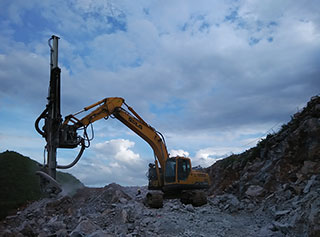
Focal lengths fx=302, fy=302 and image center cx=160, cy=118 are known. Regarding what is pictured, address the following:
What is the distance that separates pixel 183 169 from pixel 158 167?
1.30 meters

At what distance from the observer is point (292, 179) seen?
47.9ft

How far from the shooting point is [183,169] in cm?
1436

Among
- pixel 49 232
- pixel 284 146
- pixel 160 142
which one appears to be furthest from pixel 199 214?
pixel 284 146

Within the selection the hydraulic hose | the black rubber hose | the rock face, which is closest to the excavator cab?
the rock face

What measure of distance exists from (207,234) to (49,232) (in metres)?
4.84

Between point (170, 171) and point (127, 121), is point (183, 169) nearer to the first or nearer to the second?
point (170, 171)

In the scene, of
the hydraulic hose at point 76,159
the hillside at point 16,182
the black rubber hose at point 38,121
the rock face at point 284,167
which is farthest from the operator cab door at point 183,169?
the hillside at point 16,182

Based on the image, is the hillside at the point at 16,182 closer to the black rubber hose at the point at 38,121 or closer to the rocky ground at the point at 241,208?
the rocky ground at the point at 241,208

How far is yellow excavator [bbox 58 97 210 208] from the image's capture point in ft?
43.4

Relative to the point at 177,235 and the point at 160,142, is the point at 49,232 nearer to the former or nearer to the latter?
the point at 177,235

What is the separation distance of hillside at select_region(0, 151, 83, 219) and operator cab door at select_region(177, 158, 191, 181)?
8.36 metres

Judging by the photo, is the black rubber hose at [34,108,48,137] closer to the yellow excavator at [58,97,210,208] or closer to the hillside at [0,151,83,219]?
the yellow excavator at [58,97,210,208]

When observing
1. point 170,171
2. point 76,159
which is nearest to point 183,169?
point 170,171

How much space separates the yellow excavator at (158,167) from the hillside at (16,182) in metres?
7.28
